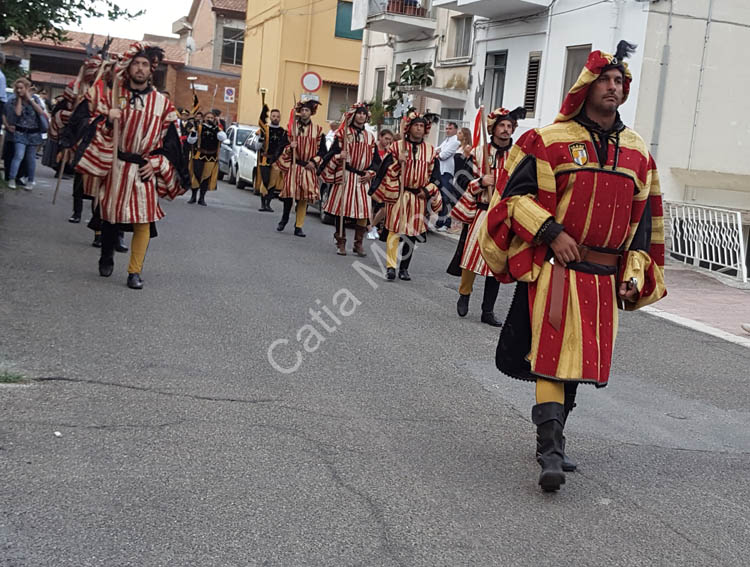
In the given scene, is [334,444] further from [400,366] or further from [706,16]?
[706,16]

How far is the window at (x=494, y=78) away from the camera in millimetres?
23312

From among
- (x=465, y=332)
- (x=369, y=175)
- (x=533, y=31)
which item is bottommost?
(x=465, y=332)

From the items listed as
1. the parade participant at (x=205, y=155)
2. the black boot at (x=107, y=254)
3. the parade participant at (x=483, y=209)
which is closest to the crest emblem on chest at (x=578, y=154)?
the parade participant at (x=483, y=209)

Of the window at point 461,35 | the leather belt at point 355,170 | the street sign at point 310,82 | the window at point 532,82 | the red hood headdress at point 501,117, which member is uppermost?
the window at point 461,35

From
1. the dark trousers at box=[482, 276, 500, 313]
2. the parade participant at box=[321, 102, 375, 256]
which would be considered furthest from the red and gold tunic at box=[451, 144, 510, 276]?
the parade participant at box=[321, 102, 375, 256]

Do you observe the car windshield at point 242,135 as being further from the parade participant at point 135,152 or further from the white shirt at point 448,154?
the parade participant at point 135,152

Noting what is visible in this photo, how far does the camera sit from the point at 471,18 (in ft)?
83.4

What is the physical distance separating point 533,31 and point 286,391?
17.1 m

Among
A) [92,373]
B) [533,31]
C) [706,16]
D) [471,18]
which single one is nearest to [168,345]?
[92,373]

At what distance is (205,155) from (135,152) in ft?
34.4

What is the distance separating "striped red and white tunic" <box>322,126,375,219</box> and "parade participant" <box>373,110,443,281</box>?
1951 millimetres

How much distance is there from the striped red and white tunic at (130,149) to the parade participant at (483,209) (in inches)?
110

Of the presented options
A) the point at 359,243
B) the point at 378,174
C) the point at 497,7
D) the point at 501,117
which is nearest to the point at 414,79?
the point at 497,7

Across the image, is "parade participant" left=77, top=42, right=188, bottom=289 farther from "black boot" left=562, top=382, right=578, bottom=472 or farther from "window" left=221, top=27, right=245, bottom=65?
"window" left=221, top=27, right=245, bottom=65
